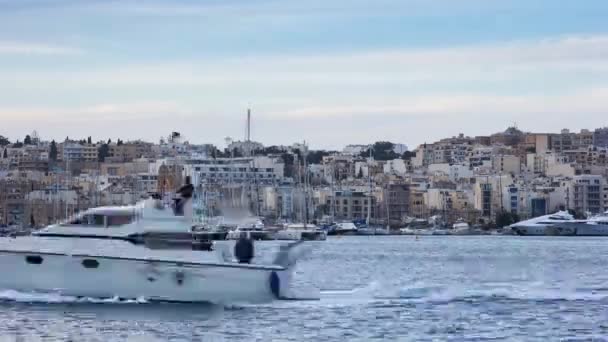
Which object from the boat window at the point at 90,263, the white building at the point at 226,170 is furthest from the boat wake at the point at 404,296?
the white building at the point at 226,170

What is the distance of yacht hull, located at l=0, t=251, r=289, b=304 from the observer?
1480 inches

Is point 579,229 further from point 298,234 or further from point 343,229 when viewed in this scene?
point 298,234

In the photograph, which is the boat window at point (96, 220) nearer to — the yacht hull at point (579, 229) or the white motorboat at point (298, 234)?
the white motorboat at point (298, 234)

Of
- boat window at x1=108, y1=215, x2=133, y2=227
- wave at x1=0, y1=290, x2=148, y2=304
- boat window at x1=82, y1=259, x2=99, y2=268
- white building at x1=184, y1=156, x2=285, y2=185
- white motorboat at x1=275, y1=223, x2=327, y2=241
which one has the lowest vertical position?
wave at x1=0, y1=290, x2=148, y2=304

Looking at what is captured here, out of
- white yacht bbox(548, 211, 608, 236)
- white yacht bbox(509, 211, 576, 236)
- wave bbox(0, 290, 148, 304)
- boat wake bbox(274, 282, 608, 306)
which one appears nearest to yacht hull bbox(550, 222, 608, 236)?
white yacht bbox(548, 211, 608, 236)

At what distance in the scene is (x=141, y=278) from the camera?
1495 inches

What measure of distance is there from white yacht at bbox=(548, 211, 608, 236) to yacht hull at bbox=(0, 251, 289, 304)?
117m

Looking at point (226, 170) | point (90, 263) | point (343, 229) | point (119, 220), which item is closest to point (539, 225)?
point (343, 229)

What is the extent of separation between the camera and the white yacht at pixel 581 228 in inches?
6014

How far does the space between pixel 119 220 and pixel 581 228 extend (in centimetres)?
11814

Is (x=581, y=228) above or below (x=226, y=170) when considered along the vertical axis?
below

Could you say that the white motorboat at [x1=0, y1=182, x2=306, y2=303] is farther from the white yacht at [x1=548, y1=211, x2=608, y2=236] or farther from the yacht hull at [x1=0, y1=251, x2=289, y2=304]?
the white yacht at [x1=548, y1=211, x2=608, y2=236]

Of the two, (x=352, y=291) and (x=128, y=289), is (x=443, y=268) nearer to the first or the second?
(x=352, y=291)

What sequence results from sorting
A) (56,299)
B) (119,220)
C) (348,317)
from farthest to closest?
1. (119,220)
2. (56,299)
3. (348,317)
